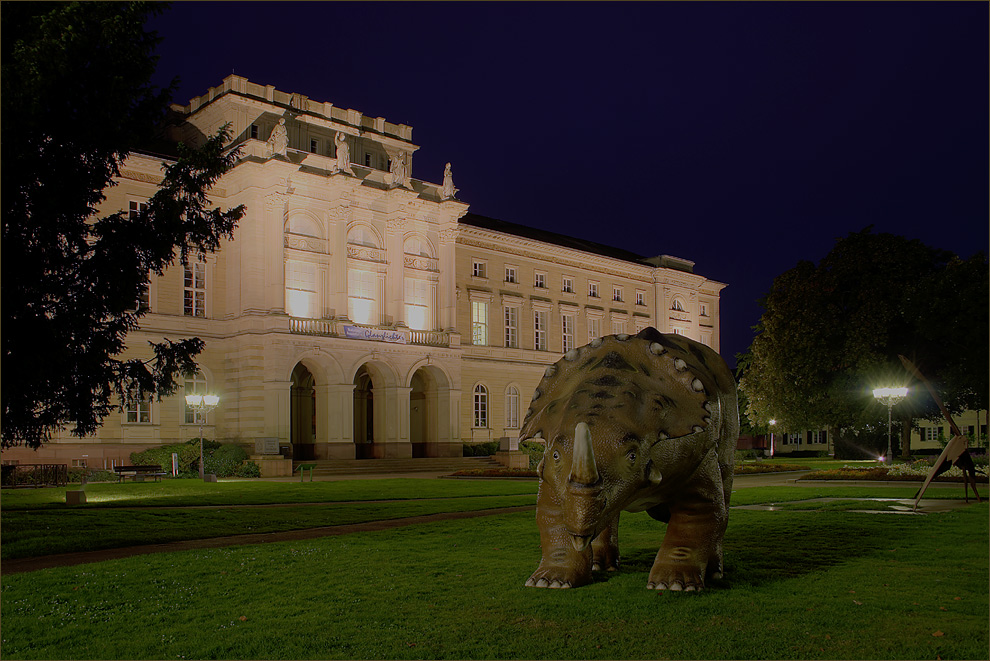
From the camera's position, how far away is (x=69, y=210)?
57.5 ft

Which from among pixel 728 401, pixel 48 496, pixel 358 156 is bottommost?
pixel 48 496

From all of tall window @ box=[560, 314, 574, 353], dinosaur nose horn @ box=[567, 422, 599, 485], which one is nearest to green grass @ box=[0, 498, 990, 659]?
dinosaur nose horn @ box=[567, 422, 599, 485]

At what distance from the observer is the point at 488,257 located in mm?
58406

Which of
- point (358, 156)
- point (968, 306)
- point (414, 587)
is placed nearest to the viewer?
point (414, 587)

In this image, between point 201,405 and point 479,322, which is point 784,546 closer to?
point 201,405

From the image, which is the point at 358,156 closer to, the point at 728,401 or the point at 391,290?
the point at 391,290

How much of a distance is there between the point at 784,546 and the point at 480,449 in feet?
134

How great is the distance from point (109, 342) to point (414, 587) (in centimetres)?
1154

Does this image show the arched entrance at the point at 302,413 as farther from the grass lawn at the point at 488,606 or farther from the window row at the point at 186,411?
the grass lawn at the point at 488,606

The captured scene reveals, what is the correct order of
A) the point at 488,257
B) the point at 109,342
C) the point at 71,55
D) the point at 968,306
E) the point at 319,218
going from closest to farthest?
the point at 71,55 < the point at 109,342 < the point at 968,306 < the point at 319,218 < the point at 488,257

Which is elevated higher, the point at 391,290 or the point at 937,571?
the point at 391,290

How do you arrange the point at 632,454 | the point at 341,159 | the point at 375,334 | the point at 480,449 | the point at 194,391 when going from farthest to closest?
1. the point at 480,449
2. the point at 375,334
3. the point at 341,159
4. the point at 194,391
5. the point at 632,454

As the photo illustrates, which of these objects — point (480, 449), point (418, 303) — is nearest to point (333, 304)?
point (418, 303)

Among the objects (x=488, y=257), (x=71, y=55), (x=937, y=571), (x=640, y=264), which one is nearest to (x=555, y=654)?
(x=937, y=571)
